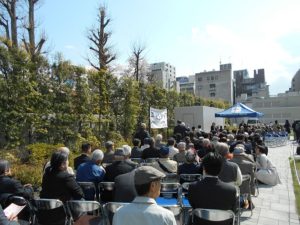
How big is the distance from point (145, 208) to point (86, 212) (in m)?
2.39

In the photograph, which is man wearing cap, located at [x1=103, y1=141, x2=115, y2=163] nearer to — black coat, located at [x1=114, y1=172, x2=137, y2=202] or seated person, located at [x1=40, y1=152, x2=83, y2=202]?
seated person, located at [x1=40, y1=152, x2=83, y2=202]

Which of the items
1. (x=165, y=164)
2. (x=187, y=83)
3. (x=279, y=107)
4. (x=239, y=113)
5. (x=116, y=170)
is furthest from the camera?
(x=187, y=83)

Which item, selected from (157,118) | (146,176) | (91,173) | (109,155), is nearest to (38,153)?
(109,155)

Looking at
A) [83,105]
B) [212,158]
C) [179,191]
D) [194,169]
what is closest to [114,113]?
[83,105]

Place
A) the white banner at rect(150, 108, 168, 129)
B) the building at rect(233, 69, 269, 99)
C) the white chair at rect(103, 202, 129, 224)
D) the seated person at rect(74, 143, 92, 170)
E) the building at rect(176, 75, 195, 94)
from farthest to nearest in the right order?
the building at rect(233, 69, 269, 99) < the building at rect(176, 75, 195, 94) < the white banner at rect(150, 108, 168, 129) < the seated person at rect(74, 143, 92, 170) < the white chair at rect(103, 202, 129, 224)

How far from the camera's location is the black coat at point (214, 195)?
4.03 meters

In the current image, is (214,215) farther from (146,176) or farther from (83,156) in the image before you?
(83,156)

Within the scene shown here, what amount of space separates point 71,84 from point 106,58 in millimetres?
14346

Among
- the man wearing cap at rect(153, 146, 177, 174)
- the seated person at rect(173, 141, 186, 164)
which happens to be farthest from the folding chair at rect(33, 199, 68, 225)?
the seated person at rect(173, 141, 186, 164)

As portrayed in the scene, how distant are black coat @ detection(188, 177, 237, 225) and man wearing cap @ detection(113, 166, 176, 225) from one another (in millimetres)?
1592

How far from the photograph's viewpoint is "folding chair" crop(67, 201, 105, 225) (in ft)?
14.2

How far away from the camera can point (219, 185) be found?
4.07 metres

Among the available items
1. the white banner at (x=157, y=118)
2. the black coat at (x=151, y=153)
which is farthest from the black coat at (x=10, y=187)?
the white banner at (x=157, y=118)

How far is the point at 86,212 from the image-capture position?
465 cm
